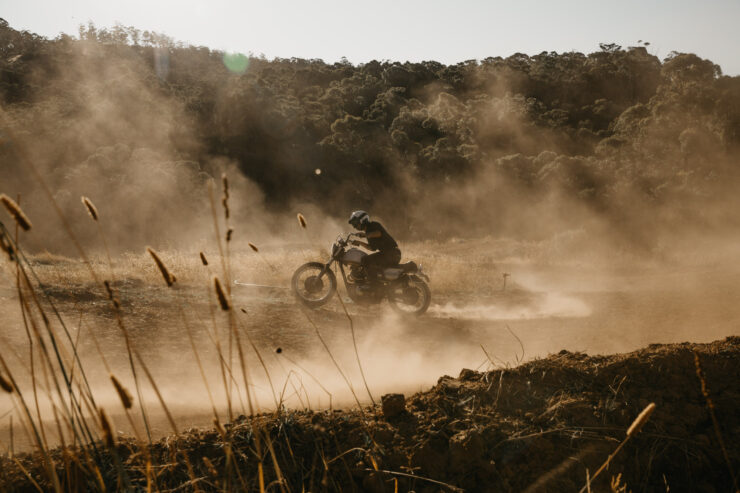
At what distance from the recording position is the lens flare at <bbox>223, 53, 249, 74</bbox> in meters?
61.0

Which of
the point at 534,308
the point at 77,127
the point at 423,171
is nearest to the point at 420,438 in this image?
the point at 534,308

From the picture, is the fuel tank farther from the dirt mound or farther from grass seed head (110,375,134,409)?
grass seed head (110,375,134,409)

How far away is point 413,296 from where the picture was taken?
10.1m

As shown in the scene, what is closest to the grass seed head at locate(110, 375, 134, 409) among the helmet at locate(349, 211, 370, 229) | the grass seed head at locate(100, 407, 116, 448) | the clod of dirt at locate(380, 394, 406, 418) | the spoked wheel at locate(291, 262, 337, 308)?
the grass seed head at locate(100, 407, 116, 448)

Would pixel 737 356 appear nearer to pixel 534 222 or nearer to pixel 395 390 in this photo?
pixel 395 390

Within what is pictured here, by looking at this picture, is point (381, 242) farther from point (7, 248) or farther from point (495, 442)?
point (7, 248)

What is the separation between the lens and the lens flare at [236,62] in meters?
61.0

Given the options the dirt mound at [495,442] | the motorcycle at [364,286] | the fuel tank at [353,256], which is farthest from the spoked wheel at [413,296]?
the dirt mound at [495,442]

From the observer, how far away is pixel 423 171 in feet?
136

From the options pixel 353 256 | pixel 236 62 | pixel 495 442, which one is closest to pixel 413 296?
pixel 353 256

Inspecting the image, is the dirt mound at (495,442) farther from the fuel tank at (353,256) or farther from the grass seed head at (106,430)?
the fuel tank at (353,256)

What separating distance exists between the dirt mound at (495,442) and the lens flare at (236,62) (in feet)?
203

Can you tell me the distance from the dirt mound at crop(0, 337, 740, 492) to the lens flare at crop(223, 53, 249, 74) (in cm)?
6175

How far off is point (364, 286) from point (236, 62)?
63947mm
